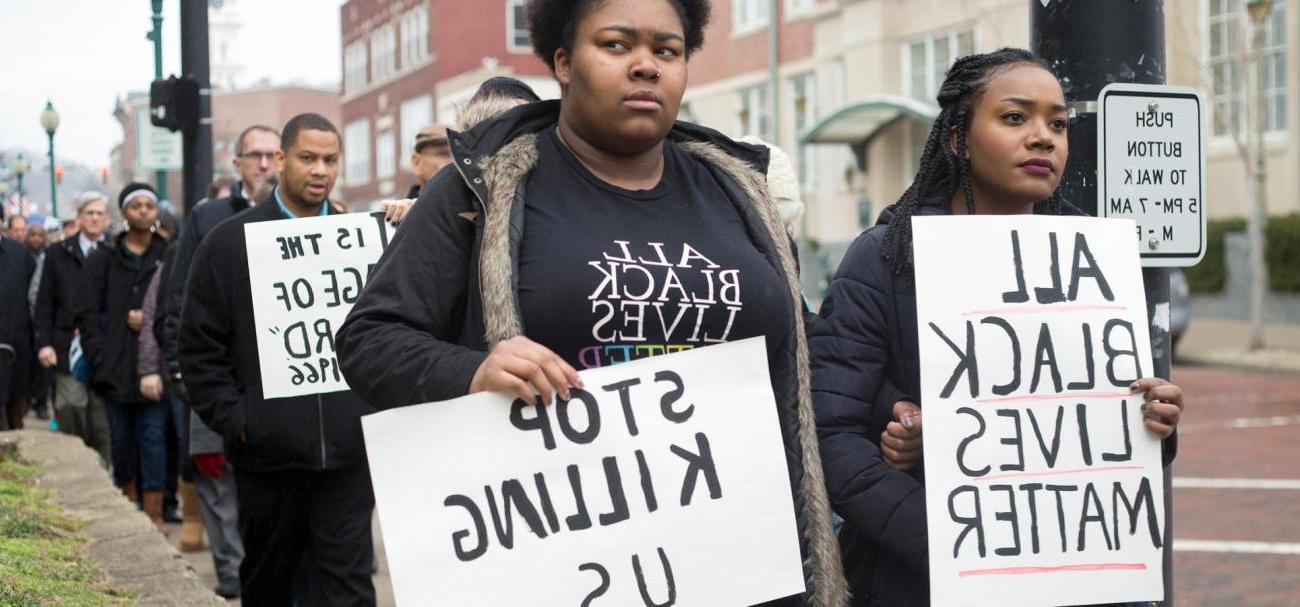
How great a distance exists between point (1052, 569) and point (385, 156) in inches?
2421

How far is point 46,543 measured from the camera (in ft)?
18.3

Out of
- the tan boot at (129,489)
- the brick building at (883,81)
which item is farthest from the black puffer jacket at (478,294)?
the brick building at (883,81)

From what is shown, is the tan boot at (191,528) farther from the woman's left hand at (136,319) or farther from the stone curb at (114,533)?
the woman's left hand at (136,319)

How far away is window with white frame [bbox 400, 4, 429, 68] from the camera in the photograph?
58.5m

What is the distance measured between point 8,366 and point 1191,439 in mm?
9116

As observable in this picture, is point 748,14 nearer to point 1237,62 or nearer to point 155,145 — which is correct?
point 1237,62

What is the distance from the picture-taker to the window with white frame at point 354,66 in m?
68.1

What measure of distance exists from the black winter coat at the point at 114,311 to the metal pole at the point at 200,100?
1.67 ft

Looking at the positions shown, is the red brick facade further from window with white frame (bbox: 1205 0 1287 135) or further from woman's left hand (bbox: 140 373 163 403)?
woman's left hand (bbox: 140 373 163 403)

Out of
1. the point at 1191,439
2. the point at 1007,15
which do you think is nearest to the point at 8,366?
the point at 1191,439

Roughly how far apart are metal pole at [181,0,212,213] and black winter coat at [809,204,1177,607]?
7.56 metres

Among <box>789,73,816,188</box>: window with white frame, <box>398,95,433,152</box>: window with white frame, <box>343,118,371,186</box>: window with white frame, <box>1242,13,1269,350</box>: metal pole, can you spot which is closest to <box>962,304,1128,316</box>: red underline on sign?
<box>1242,13,1269,350</box>: metal pole

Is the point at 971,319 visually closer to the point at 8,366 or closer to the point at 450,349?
the point at 450,349

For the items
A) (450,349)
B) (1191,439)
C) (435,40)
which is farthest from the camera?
(435,40)
